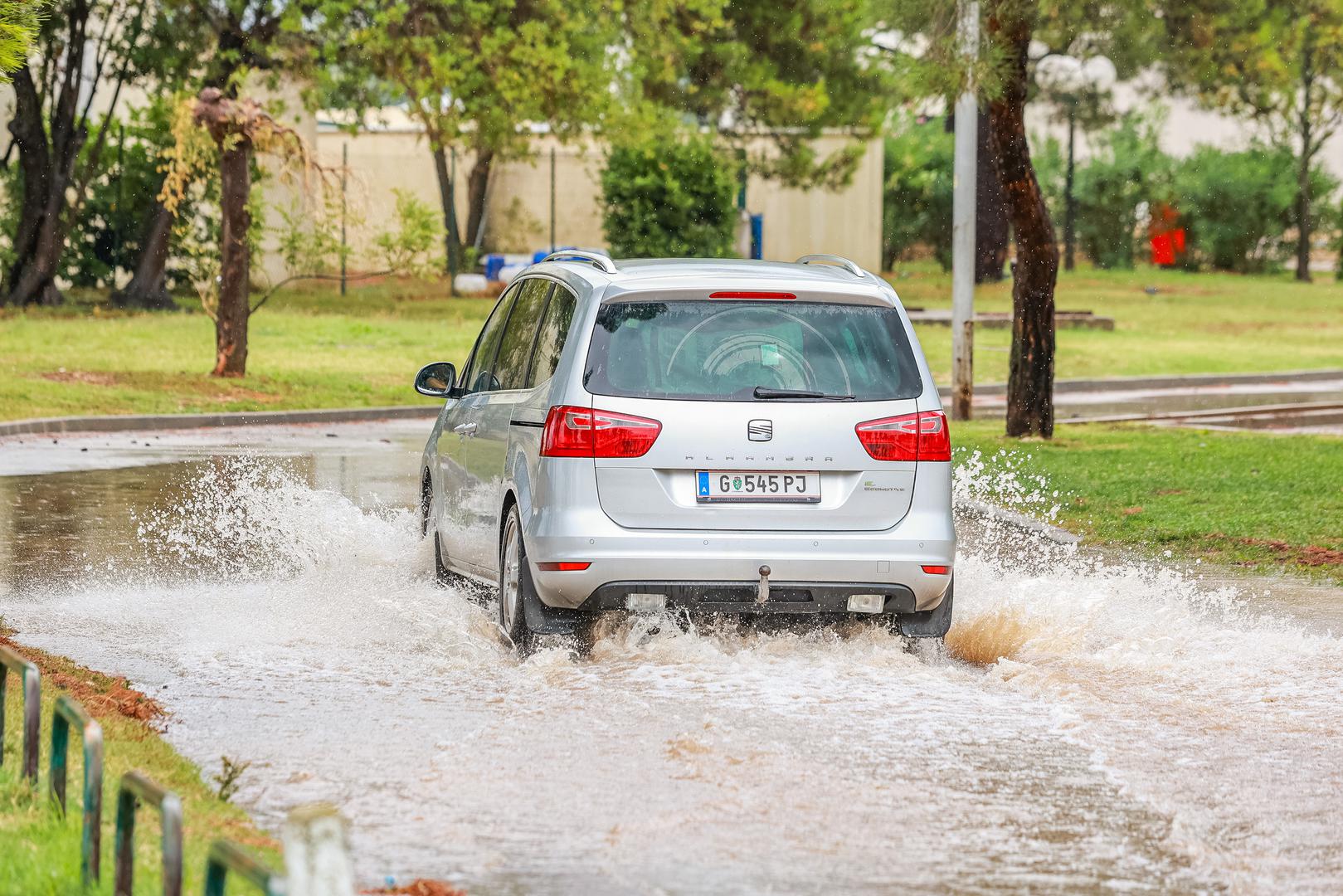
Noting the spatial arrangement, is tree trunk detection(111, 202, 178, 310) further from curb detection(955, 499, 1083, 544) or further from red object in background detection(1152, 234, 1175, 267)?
red object in background detection(1152, 234, 1175, 267)

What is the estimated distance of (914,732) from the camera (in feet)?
23.6

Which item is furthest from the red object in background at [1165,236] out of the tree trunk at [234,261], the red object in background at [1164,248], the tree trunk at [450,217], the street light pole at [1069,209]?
the tree trunk at [234,261]

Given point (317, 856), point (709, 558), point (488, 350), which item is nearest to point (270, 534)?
point (488, 350)

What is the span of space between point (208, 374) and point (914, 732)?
18.6 meters

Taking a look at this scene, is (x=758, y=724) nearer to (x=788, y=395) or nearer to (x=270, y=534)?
(x=788, y=395)

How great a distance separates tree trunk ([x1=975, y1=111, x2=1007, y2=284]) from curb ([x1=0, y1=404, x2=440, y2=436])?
76.1 feet

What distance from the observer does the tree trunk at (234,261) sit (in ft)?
81.4

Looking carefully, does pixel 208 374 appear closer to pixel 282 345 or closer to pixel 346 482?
pixel 282 345

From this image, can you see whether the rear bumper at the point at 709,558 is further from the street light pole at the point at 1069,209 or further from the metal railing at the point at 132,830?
the street light pole at the point at 1069,209

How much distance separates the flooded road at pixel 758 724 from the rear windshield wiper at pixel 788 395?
1039 mm

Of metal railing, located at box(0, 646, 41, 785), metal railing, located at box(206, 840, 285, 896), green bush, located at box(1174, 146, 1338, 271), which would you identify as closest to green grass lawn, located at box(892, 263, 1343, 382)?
green bush, located at box(1174, 146, 1338, 271)

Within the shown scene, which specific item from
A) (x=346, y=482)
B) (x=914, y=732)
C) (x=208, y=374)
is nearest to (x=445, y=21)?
(x=208, y=374)

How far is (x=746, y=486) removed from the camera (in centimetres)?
827

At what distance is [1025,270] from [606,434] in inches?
452
